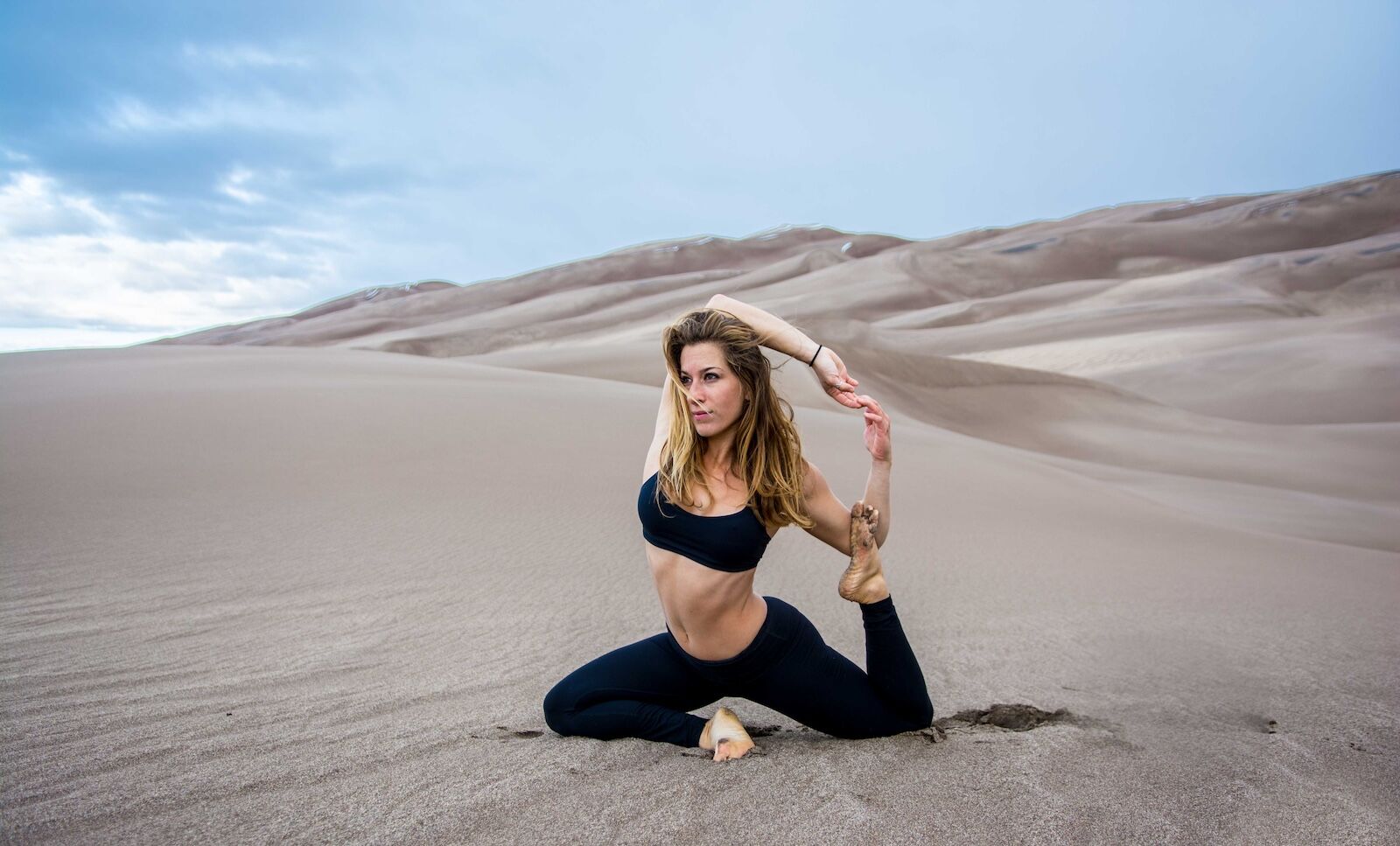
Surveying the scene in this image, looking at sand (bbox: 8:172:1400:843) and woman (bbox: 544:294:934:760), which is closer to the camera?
sand (bbox: 8:172:1400:843)

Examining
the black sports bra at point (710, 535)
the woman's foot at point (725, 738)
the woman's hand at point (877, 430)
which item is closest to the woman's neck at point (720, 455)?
the black sports bra at point (710, 535)

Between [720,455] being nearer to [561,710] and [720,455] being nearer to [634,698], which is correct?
[634,698]

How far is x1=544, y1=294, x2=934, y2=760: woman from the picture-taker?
266 centimetres

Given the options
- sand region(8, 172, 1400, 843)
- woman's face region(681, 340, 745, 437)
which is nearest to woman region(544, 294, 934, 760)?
woman's face region(681, 340, 745, 437)

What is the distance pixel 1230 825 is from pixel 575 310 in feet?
165

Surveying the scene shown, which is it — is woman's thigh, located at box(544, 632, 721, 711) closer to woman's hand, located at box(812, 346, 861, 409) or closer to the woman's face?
the woman's face

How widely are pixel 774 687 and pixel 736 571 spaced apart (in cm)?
38

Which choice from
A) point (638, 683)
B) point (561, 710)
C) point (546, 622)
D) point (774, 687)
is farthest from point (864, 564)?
point (546, 622)

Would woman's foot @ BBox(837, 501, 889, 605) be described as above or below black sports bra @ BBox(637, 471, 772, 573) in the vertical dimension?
below

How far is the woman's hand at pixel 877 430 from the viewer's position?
2.68m

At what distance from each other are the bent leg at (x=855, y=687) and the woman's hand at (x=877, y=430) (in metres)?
0.44

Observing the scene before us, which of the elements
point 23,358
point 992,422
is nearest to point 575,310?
point 992,422

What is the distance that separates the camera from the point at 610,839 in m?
2.17

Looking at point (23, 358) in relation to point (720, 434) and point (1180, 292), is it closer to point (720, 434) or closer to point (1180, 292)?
point (720, 434)
